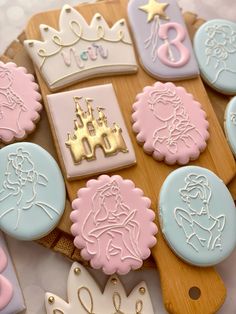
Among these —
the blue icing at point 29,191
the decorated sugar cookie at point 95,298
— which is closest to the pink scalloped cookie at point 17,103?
the blue icing at point 29,191

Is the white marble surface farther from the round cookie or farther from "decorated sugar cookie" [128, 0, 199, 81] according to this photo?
"decorated sugar cookie" [128, 0, 199, 81]

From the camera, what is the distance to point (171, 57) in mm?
1134

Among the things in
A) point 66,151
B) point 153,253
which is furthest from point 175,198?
point 66,151

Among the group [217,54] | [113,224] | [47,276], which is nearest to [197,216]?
[113,224]

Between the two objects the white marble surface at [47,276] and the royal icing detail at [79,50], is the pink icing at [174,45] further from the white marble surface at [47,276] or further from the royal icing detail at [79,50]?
the white marble surface at [47,276]

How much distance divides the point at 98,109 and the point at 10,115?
0.54 feet

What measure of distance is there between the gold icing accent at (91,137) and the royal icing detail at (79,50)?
7 cm

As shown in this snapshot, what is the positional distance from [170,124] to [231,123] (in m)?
0.13

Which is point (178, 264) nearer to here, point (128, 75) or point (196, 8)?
point (128, 75)

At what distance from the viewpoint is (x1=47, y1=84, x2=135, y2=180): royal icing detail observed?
0.99 metres

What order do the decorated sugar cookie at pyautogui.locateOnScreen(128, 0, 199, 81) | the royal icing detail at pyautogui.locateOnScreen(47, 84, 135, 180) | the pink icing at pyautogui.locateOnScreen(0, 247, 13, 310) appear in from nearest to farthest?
the pink icing at pyautogui.locateOnScreen(0, 247, 13, 310) → the royal icing detail at pyautogui.locateOnScreen(47, 84, 135, 180) → the decorated sugar cookie at pyautogui.locateOnScreen(128, 0, 199, 81)

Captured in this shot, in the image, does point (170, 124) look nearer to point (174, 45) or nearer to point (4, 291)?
point (174, 45)

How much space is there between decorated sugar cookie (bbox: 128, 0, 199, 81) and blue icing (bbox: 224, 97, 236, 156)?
10 cm

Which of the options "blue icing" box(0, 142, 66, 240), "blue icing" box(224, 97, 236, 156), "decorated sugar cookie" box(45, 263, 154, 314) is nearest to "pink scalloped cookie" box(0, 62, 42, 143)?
"blue icing" box(0, 142, 66, 240)
